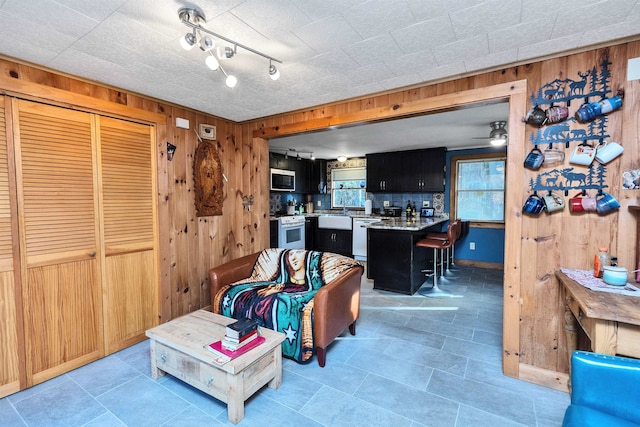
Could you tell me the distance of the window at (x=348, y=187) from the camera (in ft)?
21.6

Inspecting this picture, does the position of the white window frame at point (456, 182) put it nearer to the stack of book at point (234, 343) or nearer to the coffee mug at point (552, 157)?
the coffee mug at point (552, 157)

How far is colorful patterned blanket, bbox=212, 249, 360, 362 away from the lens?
2340 millimetres

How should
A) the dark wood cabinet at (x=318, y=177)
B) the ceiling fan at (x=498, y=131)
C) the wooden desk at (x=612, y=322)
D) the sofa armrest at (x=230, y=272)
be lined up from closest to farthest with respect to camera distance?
1. the wooden desk at (x=612, y=322)
2. the sofa armrest at (x=230, y=272)
3. the ceiling fan at (x=498, y=131)
4. the dark wood cabinet at (x=318, y=177)

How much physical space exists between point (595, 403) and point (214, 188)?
11.0 feet

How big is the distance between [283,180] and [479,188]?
373 centimetres

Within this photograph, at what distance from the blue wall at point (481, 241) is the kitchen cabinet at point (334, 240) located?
A: 1992 millimetres

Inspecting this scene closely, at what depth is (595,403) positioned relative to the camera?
46.7 inches

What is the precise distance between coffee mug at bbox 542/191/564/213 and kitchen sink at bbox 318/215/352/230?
3.95 meters

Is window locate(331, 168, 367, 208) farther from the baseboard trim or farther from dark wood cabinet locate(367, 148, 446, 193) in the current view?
the baseboard trim

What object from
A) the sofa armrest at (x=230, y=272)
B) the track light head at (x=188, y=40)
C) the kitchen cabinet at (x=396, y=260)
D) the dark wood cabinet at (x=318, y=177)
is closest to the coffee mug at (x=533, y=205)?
the kitchen cabinet at (x=396, y=260)

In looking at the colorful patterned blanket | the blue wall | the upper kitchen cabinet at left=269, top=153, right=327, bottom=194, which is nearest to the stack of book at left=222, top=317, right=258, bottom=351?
the colorful patterned blanket

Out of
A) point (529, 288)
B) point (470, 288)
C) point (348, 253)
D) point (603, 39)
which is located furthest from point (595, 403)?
point (348, 253)

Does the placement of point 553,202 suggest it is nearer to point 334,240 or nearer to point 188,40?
point 188,40

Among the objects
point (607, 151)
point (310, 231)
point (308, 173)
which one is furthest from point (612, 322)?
point (308, 173)
